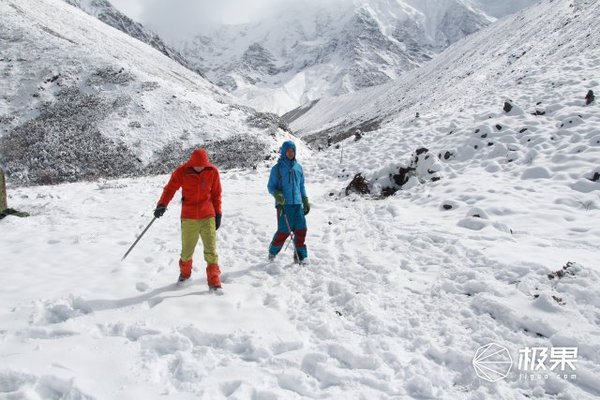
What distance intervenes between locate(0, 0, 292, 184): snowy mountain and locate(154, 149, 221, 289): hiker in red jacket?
21.4 metres

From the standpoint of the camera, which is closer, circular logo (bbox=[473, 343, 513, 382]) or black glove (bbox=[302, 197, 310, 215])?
circular logo (bbox=[473, 343, 513, 382])

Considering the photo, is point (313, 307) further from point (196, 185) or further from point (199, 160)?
point (199, 160)

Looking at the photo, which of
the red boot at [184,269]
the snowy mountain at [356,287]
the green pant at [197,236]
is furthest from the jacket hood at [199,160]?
the snowy mountain at [356,287]

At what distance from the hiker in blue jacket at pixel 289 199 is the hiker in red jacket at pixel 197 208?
1642mm

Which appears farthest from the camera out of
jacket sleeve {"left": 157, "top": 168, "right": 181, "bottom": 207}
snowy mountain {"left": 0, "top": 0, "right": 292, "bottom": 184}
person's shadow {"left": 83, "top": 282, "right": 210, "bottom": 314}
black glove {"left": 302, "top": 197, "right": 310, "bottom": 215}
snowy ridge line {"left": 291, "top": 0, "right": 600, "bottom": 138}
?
snowy mountain {"left": 0, "top": 0, "right": 292, "bottom": 184}

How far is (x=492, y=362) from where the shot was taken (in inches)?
213

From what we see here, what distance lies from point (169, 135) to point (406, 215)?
25.0 metres

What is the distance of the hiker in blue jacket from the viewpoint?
8.87 m

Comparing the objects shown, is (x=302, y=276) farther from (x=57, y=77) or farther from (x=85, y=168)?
(x=57, y=77)

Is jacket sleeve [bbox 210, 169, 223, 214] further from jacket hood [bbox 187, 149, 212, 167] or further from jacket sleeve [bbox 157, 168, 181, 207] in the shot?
jacket sleeve [bbox 157, 168, 181, 207]

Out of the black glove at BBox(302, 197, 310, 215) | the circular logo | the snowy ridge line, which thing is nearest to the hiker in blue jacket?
the black glove at BBox(302, 197, 310, 215)

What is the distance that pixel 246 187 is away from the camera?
1734cm

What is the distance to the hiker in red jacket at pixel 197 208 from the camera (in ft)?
24.4

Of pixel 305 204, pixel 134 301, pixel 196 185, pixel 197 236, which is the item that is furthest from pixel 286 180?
pixel 134 301
